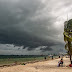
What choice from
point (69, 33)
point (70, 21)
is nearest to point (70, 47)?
point (69, 33)

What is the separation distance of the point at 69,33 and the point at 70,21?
10.6 ft

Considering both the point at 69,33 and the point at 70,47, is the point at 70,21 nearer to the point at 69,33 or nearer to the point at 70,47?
the point at 69,33

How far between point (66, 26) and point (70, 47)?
525 cm

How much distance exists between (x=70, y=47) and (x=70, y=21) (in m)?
6.32

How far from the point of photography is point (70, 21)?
2444cm

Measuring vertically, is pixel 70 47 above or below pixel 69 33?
below

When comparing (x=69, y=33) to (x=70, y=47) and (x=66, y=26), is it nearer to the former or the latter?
(x=66, y=26)

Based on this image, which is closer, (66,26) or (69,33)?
(69,33)

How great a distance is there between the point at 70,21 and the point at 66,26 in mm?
1477

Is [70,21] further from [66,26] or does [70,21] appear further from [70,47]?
[70,47]

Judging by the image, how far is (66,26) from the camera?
24938 mm

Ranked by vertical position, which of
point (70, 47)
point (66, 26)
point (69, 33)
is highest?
point (66, 26)

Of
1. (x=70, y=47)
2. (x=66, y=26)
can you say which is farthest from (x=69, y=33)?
(x=70, y=47)

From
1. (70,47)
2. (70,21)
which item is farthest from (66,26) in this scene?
(70,47)
